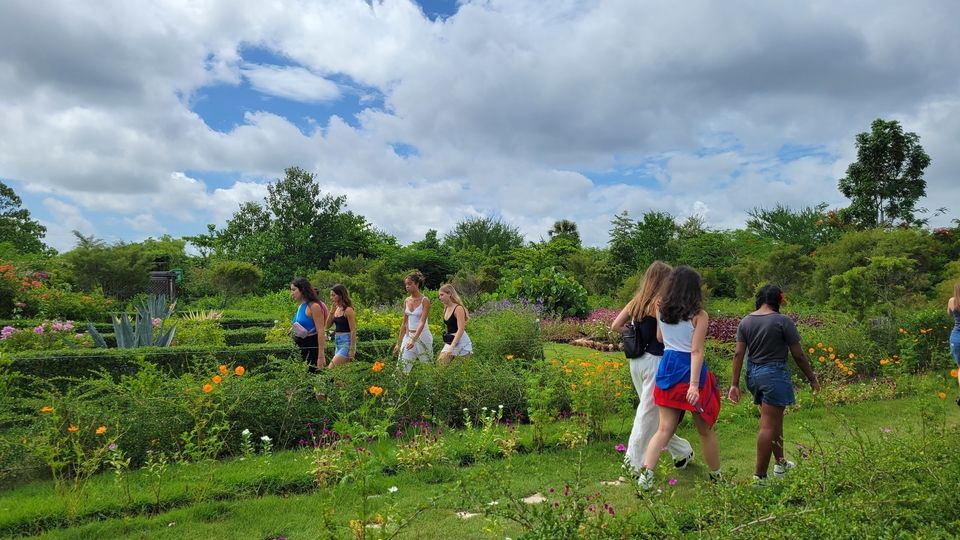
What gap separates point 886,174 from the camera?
25234mm

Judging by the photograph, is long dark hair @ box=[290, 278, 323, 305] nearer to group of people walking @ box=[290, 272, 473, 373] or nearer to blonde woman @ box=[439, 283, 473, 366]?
group of people walking @ box=[290, 272, 473, 373]

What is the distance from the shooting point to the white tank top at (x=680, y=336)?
12.9 feet

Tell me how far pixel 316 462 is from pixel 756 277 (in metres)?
19.6

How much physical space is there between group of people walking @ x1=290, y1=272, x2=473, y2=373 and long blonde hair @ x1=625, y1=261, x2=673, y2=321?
2.48 metres

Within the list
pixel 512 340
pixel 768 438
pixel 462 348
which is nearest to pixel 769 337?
pixel 768 438

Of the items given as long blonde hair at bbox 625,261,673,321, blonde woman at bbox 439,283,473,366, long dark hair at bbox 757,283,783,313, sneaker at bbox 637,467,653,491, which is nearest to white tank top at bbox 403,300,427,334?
blonde woman at bbox 439,283,473,366

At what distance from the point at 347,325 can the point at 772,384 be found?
4.08 meters

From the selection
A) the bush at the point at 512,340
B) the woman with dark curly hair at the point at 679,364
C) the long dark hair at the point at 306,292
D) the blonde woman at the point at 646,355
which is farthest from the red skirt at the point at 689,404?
the bush at the point at 512,340

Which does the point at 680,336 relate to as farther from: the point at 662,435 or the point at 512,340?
the point at 512,340

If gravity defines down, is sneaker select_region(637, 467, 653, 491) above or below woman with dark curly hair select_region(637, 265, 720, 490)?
below

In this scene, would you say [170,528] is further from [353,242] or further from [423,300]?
[353,242]

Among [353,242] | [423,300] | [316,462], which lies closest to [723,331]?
[423,300]

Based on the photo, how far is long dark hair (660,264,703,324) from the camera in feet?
12.8

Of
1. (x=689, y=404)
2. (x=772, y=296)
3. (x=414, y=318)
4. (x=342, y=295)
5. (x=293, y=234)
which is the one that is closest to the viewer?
(x=689, y=404)
